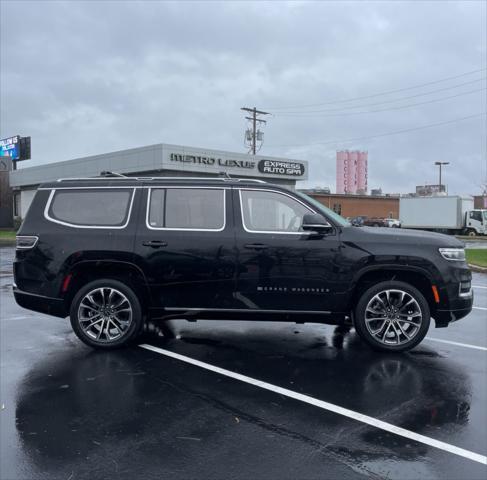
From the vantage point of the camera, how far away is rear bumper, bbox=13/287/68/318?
5.91 m


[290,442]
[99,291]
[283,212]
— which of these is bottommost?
[290,442]

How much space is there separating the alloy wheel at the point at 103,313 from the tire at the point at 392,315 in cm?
274

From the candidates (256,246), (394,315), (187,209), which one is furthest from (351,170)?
(256,246)

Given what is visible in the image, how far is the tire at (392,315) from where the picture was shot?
5.73 metres

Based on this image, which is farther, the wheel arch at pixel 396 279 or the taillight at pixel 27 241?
the taillight at pixel 27 241

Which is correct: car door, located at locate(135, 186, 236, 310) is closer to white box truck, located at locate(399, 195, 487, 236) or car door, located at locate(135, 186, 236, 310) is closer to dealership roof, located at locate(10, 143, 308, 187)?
dealership roof, located at locate(10, 143, 308, 187)

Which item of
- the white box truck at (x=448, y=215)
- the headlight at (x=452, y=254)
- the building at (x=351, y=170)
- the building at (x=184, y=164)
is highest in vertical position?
the building at (x=351, y=170)

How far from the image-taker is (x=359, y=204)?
57062 millimetres

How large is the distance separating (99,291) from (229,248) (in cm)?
163

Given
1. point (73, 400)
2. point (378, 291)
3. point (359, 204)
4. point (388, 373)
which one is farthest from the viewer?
point (359, 204)

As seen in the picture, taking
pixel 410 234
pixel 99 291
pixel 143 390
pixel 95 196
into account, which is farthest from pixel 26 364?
pixel 410 234

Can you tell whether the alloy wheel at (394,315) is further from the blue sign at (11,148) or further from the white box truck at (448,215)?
the blue sign at (11,148)

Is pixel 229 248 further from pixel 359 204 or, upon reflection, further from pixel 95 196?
pixel 359 204

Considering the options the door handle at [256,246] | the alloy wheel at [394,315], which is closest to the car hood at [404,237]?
the alloy wheel at [394,315]
